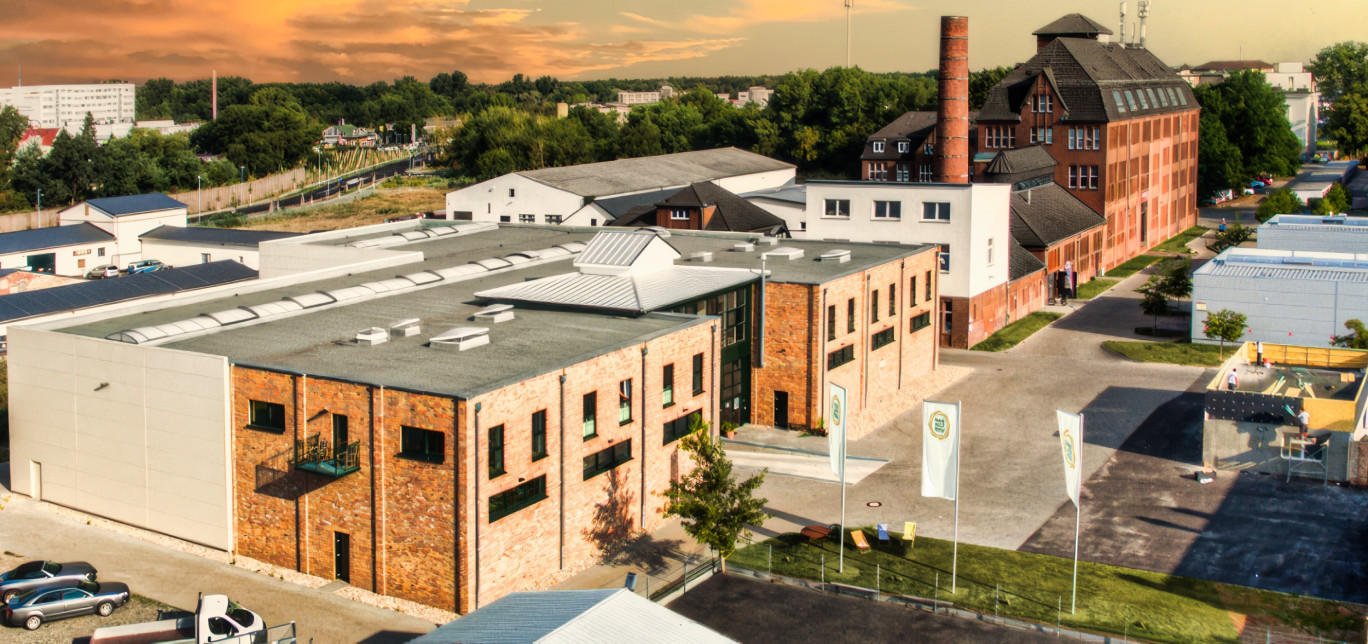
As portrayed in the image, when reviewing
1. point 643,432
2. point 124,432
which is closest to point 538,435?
point 643,432

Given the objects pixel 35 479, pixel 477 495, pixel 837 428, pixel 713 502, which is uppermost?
pixel 837 428

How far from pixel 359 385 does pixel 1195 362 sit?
135ft

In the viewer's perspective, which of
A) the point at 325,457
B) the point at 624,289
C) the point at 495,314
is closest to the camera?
the point at 325,457

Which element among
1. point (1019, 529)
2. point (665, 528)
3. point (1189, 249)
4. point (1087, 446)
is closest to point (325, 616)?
point (665, 528)

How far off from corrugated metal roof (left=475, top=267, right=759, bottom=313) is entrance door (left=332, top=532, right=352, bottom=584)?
11.8 metres

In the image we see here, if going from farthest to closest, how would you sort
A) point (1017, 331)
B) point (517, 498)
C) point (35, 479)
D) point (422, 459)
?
point (1017, 331) → point (35, 479) → point (517, 498) → point (422, 459)

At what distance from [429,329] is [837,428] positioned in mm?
12563

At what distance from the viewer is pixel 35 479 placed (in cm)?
3553

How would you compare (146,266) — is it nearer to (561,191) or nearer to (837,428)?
(561,191)

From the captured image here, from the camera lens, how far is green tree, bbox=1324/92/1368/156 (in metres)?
138

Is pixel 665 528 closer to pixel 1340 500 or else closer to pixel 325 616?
pixel 325 616

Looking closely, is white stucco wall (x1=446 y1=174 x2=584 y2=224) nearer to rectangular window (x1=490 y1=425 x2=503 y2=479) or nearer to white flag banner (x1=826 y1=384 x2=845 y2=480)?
white flag banner (x1=826 y1=384 x2=845 y2=480)

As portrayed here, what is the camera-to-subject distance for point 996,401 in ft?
159

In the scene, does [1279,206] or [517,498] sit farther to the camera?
[1279,206]
